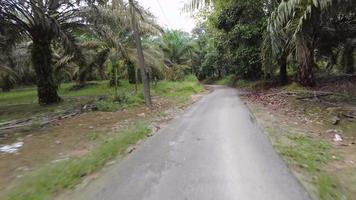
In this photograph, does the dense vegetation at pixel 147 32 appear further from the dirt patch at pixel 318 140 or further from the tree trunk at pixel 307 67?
the dirt patch at pixel 318 140

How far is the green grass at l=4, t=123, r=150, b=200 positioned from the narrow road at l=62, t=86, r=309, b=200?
310 millimetres

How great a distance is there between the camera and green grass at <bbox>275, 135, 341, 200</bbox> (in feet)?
15.0

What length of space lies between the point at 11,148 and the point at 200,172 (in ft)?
14.1

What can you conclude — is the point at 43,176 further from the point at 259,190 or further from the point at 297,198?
the point at 297,198

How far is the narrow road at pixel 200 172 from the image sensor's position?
14.8 feet

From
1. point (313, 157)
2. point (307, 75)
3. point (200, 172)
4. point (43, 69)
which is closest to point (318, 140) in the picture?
point (313, 157)

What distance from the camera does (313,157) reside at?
6.11 meters

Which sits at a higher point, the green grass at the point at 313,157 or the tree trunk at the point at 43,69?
the tree trunk at the point at 43,69

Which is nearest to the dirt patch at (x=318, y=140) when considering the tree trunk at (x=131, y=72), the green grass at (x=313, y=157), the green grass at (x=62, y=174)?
the green grass at (x=313, y=157)

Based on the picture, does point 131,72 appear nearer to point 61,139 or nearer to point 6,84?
point 6,84

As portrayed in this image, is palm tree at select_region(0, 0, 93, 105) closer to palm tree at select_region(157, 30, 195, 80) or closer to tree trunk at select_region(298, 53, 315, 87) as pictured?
tree trunk at select_region(298, 53, 315, 87)

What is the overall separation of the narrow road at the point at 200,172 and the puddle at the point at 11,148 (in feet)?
8.28

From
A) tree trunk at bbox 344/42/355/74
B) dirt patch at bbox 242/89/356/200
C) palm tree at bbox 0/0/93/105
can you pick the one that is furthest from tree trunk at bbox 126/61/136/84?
dirt patch at bbox 242/89/356/200

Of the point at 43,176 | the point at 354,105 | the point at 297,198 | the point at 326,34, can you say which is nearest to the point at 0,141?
the point at 43,176
